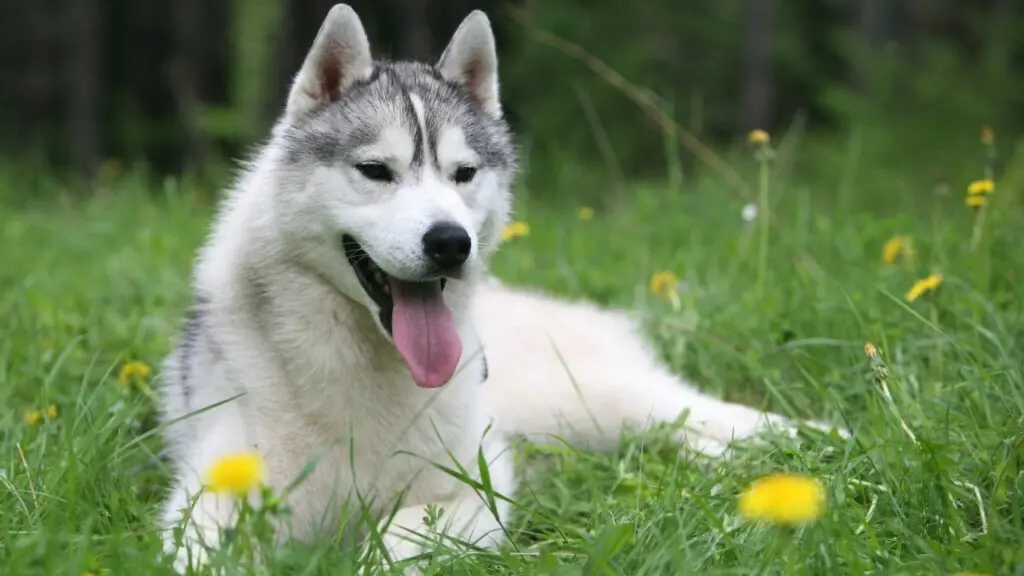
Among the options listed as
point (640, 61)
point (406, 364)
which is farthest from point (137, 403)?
point (640, 61)

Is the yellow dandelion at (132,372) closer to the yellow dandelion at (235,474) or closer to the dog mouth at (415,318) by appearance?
the dog mouth at (415,318)

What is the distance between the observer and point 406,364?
2602mm

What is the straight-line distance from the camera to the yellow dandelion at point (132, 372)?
11.1 feet

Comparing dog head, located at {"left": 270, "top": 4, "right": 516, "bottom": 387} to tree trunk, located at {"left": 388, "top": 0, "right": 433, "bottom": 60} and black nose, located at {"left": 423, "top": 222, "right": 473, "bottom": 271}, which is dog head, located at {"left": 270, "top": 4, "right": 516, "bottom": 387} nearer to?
black nose, located at {"left": 423, "top": 222, "right": 473, "bottom": 271}

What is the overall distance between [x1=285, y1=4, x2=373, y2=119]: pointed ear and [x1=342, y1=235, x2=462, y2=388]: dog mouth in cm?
48

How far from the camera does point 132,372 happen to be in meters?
3.41

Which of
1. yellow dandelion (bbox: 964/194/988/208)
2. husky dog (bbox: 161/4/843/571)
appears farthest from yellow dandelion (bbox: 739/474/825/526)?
yellow dandelion (bbox: 964/194/988/208)

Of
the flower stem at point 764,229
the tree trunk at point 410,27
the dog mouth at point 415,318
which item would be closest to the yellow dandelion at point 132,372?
the dog mouth at point 415,318

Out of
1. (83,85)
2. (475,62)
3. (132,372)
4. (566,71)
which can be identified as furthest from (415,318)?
(83,85)

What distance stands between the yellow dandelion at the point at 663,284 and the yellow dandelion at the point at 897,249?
0.88m

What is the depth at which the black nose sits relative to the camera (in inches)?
93.0

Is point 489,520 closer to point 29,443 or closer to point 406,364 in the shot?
point 406,364

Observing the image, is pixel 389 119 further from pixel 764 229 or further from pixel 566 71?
pixel 566 71

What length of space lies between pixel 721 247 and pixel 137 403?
3260mm
